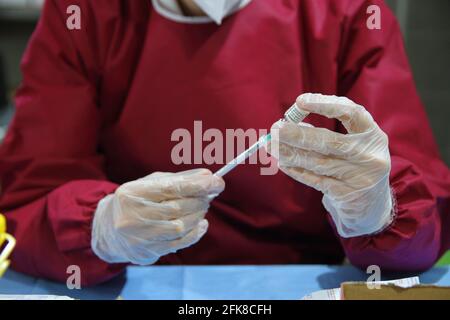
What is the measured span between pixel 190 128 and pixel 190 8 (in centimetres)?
20

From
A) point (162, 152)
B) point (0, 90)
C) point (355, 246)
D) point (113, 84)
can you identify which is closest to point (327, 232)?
point (355, 246)

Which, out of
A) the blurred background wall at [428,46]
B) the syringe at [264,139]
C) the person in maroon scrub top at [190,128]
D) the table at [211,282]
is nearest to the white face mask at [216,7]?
the person in maroon scrub top at [190,128]

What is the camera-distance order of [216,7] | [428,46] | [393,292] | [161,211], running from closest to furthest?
[393,292] → [161,211] → [216,7] → [428,46]

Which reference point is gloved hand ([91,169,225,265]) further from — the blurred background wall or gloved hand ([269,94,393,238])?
the blurred background wall

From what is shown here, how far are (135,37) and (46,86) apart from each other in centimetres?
17

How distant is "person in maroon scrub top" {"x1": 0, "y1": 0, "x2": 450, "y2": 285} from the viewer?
0.81 metres

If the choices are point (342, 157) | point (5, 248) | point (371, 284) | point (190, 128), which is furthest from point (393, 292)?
point (5, 248)

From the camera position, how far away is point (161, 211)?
78cm

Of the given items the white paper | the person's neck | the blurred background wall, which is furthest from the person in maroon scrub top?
the blurred background wall

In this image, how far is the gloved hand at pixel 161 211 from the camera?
0.78m

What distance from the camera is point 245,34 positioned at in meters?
0.92

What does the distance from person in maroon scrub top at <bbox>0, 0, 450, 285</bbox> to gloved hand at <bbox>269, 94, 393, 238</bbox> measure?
0.04 feet

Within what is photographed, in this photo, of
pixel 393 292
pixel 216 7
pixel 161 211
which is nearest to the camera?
pixel 393 292

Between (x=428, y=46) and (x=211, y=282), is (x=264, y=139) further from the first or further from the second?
(x=428, y=46)
